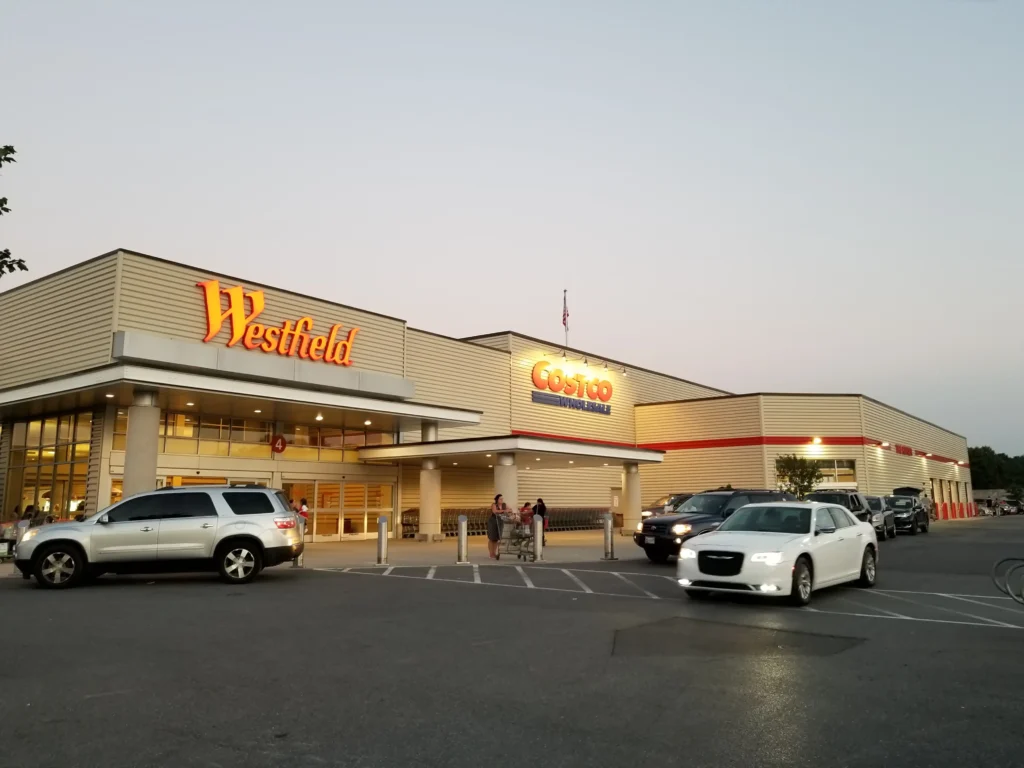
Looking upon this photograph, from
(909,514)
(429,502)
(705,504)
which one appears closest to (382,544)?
(705,504)

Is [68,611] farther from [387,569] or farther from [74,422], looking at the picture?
[74,422]

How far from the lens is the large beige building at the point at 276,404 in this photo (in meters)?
22.9

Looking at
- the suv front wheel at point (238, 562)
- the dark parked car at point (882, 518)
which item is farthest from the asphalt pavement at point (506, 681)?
the dark parked car at point (882, 518)

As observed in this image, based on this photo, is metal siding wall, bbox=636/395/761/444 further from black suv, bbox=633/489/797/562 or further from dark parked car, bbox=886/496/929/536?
black suv, bbox=633/489/797/562

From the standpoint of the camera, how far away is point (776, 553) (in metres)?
11.8

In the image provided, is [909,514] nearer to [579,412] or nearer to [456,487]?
[579,412]

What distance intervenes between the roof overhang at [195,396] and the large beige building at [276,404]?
6 centimetres

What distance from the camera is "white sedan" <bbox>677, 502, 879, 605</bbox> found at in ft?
38.8

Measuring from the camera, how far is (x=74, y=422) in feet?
85.4

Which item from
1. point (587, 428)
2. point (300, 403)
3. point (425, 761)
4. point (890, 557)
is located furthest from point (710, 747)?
point (587, 428)

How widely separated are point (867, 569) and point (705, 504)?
21.6ft

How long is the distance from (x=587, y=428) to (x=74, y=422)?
26.5 metres

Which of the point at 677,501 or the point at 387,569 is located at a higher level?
the point at 677,501

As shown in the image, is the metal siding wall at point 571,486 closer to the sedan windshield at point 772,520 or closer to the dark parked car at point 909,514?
the dark parked car at point 909,514
